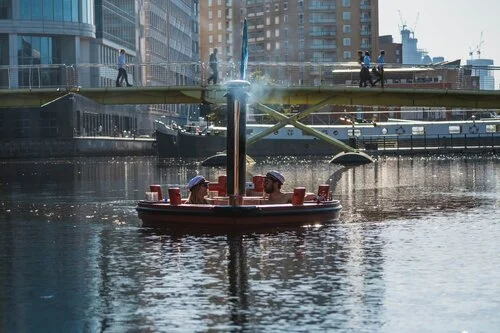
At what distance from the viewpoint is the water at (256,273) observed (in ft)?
107

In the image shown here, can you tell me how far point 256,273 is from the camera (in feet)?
134

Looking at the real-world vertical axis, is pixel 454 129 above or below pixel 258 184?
above

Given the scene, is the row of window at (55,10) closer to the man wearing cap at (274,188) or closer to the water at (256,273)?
the water at (256,273)

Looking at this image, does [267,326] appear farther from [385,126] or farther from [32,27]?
[385,126]

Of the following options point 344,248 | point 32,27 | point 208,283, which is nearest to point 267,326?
point 208,283

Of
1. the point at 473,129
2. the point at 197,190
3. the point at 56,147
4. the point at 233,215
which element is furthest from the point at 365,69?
the point at 473,129

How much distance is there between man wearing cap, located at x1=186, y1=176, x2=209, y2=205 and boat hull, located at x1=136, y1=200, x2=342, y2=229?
130 cm

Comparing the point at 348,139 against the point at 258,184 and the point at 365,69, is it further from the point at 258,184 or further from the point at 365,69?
the point at 258,184

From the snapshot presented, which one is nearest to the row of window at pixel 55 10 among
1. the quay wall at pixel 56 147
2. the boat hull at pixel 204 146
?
the quay wall at pixel 56 147

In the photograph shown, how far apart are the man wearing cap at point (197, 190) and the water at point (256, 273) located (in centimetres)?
275

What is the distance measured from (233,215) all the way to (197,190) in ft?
9.55

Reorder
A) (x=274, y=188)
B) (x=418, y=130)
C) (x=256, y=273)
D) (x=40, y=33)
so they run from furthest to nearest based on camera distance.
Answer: (x=418, y=130)
(x=40, y=33)
(x=274, y=188)
(x=256, y=273)

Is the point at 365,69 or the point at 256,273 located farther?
the point at 365,69

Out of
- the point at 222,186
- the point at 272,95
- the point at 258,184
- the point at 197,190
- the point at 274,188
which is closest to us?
the point at 197,190
